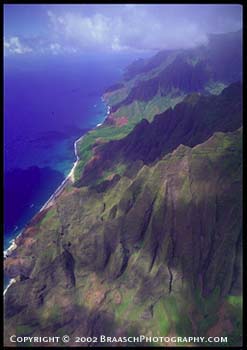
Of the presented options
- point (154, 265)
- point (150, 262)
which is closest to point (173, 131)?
point (150, 262)

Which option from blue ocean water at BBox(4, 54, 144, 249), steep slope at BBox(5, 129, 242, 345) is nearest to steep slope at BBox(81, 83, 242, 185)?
blue ocean water at BBox(4, 54, 144, 249)

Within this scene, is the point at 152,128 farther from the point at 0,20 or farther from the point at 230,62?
the point at 230,62

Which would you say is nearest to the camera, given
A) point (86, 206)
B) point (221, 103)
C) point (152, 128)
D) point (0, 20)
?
point (0, 20)

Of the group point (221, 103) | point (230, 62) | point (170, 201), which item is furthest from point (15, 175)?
point (230, 62)

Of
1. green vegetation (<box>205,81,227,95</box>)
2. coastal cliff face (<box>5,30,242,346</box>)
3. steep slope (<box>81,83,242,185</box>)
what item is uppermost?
green vegetation (<box>205,81,227,95</box>)

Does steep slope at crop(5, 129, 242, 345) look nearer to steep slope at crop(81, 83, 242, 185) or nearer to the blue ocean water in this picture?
the blue ocean water

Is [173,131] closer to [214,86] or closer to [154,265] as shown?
[154,265]

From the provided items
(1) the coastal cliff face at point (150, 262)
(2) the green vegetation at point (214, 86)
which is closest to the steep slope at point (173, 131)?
(1) the coastal cliff face at point (150, 262)

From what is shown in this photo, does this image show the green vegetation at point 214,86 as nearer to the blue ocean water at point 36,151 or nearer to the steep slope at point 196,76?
the steep slope at point 196,76

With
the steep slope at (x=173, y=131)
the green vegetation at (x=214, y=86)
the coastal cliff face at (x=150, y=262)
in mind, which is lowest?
the coastal cliff face at (x=150, y=262)
